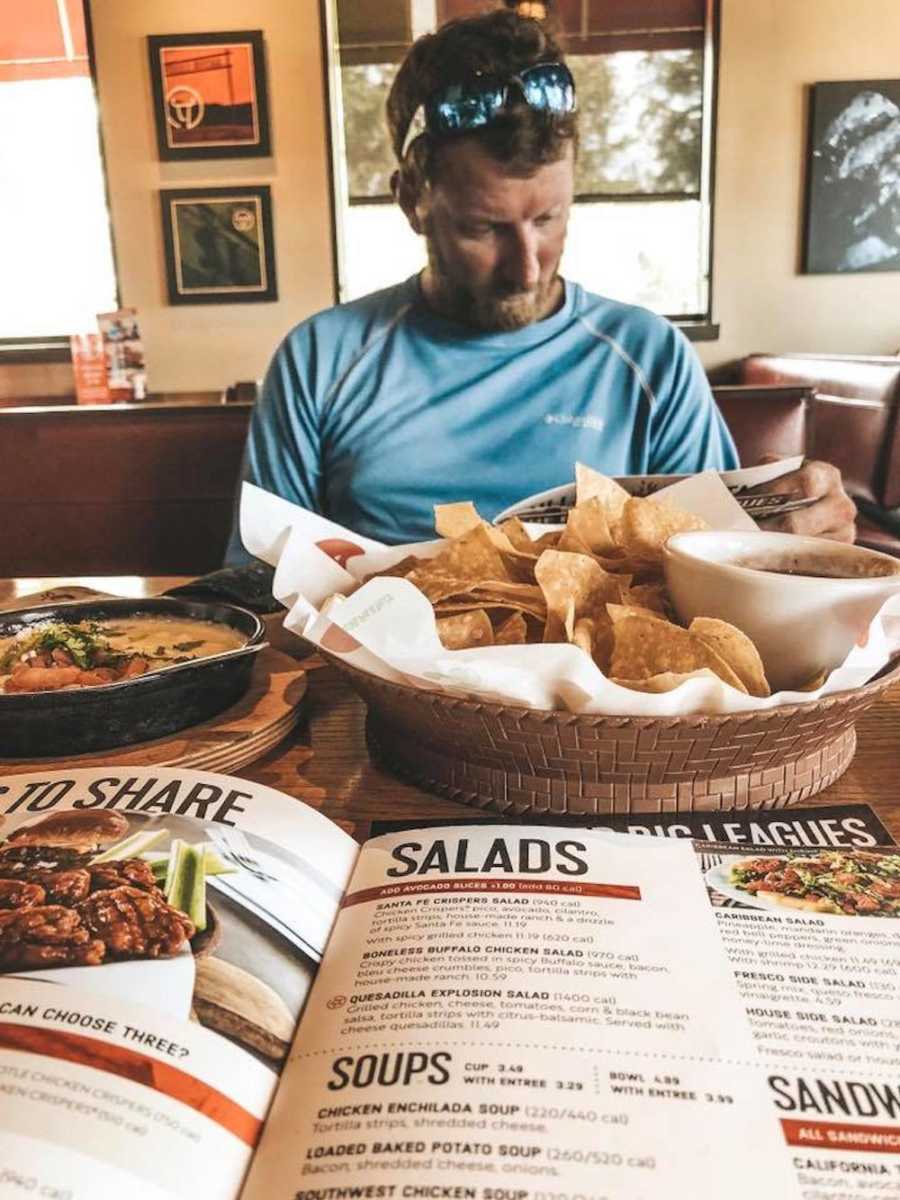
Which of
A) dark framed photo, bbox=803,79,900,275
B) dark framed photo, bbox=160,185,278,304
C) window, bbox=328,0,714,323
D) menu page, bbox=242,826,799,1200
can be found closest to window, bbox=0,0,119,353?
dark framed photo, bbox=160,185,278,304

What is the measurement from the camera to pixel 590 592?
31.6 inches

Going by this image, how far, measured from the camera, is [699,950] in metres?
0.52

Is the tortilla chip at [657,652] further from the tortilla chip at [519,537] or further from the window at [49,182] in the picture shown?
the window at [49,182]

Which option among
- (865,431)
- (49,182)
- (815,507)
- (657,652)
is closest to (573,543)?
(657,652)

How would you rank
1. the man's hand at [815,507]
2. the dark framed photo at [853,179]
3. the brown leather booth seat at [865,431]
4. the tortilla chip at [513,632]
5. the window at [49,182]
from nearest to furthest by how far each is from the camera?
1. the tortilla chip at [513,632]
2. the man's hand at [815,507]
3. the brown leather booth seat at [865,431]
4. the dark framed photo at [853,179]
5. the window at [49,182]

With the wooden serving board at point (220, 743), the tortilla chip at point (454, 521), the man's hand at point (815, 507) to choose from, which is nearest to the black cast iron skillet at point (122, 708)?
the wooden serving board at point (220, 743)

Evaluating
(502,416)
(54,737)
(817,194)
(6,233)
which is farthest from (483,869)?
(6,233)

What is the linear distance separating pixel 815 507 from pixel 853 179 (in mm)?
3984

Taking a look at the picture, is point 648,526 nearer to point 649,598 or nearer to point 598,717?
point 649,598

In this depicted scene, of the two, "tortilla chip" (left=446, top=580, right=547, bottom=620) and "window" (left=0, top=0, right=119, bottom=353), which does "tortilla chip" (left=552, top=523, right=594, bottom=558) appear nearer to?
"tortilla chip" (left=446, top=580, right=547, bottom=620)

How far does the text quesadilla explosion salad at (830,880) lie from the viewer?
1.84ft

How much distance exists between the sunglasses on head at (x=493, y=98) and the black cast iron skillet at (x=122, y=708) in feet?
3.60

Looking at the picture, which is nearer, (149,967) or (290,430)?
(149,967)

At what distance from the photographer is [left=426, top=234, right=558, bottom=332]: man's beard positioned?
1726 millimetres
